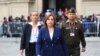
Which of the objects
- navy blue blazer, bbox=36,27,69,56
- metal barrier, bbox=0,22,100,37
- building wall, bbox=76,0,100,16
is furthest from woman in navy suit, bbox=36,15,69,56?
building wall, bbox=76,0,100,16

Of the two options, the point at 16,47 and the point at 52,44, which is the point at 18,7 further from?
the point at 52,44

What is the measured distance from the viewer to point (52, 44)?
9.22m

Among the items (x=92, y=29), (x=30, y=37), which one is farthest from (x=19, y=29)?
(x=30, y=37)

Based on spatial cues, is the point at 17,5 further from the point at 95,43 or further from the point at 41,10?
the point at 95,43

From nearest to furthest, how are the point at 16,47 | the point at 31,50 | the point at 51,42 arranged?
the point at 51,42 < the point at 31,50 < the point at 16,47

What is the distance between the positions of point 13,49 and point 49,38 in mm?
11321

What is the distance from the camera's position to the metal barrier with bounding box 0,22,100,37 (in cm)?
2658

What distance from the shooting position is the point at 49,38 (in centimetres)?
919

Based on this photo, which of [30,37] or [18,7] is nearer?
[30,37]

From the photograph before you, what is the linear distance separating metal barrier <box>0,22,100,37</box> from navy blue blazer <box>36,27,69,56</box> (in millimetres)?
17314

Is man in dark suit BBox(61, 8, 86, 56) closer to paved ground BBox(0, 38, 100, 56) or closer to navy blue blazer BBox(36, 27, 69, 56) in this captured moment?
navy blue blazer BBox(36, 27, 69, 56)

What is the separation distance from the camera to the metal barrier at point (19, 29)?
87.2 ft

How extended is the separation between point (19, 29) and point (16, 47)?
22.5 ft

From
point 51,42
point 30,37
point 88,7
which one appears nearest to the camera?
point 51,42
